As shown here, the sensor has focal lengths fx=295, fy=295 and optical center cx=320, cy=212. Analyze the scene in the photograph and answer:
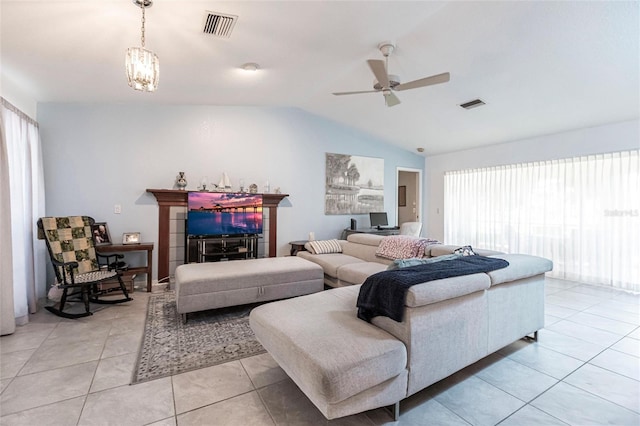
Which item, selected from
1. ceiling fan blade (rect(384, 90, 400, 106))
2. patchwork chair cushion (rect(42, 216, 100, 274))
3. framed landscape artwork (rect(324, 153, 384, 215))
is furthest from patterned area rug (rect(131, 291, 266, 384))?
framed landscape artwork (rect(324, 153, 384, 215))

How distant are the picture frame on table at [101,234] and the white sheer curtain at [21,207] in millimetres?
562

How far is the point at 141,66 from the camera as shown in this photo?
6.75ft

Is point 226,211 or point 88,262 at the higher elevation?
point 226,211

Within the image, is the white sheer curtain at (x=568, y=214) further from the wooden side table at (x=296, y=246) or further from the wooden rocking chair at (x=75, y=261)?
the wooden rocking chair at (x=75, y=261)

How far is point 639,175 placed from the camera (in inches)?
163

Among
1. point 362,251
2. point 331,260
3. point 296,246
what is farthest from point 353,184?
point 331,260

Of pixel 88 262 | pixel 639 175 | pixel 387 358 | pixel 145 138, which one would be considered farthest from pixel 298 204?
pixel 639 175

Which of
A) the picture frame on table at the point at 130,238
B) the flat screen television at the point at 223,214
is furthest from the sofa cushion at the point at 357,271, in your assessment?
the picture frame on table at the point at 130,238

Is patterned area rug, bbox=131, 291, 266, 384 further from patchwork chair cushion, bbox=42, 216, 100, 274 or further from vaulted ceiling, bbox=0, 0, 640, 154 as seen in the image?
vaulted ceiling, bbox=0, 0, 640, 154

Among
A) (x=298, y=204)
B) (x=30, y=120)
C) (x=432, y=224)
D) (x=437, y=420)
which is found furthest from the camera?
(x=432, y=224)

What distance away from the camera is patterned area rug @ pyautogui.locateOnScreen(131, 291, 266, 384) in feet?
7.42

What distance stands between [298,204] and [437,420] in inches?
167

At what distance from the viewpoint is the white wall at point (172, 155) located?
159 inches

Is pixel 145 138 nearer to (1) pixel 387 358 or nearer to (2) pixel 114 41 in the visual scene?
(2) pixel 114 41
